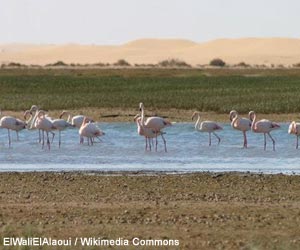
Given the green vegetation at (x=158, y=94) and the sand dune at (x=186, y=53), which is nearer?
the green vegetation at (x=158, y=94)

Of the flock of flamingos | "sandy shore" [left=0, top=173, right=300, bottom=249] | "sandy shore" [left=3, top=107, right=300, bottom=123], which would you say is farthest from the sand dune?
"sandy shore" [left=0, top=173, right=300, bottom=249]

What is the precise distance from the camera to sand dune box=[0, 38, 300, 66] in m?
132

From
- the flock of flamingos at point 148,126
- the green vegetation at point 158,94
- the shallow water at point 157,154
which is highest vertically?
the flock of flamingos at point 148,126

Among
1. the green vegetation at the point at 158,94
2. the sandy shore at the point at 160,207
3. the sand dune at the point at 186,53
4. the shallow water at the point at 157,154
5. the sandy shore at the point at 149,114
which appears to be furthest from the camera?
the sand dune at the point at 186,53

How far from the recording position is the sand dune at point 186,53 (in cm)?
13212

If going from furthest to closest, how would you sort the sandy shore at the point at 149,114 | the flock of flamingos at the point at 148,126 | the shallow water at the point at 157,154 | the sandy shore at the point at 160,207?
the sandy shore at the point at 149,114 → the flock of flamingos at the point at 148,126 → the shallow water at the point at 157,154 → the sandy shore at the point at 160,207

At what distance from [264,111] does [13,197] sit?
760 inches

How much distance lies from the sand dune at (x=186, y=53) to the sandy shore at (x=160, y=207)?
4154 inches

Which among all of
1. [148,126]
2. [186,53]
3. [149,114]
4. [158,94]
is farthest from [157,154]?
[186,53]

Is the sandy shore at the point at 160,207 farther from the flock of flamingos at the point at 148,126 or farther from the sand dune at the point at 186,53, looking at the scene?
the sand dune at the point at 186,53

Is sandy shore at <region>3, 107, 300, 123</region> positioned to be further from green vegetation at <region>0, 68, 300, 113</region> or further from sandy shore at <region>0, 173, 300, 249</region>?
sandy shore at <region>0, 173, 300, 249</region>

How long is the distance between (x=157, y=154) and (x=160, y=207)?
9002mm

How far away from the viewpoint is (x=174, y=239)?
1112 centimetres

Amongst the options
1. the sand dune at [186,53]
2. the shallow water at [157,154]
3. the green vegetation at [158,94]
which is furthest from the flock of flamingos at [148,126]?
the sand dune at [186,53]
